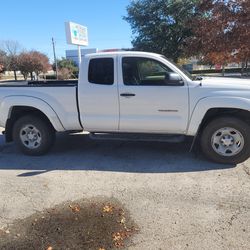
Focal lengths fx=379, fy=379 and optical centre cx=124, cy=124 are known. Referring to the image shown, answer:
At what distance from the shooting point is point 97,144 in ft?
26.1

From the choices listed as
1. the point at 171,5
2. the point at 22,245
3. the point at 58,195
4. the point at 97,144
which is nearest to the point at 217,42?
the point at 97,144

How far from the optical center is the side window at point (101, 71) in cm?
667

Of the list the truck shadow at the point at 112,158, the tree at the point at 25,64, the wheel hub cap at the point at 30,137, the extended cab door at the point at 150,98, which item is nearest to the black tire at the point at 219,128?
the truck shadow at the point at 112,158

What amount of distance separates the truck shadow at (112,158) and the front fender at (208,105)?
63cm

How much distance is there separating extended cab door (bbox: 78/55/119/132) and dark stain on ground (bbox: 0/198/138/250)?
2131 mm

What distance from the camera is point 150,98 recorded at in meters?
6.42

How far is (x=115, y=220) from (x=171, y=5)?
3130 cm

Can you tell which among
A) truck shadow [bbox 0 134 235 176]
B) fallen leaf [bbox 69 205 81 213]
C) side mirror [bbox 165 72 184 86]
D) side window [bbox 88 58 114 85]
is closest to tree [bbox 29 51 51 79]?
truck shadow [bbox 0 134 235 176]

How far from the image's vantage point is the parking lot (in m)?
4.09

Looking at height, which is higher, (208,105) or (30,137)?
(208,105)

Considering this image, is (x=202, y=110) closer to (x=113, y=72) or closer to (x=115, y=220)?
(x=113, y=72)

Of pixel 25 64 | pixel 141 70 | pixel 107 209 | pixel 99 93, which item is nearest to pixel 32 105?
pixel 99 93

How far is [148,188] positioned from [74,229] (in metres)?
1.49

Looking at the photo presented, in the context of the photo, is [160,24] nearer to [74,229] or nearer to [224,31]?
[224,31]
